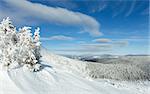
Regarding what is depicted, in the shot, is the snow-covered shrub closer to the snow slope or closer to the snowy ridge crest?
the snow slope

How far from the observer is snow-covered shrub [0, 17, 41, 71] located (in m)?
26.3

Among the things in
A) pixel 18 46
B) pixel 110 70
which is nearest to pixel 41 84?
pixel 18 46

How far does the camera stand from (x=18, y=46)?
91.6 ft

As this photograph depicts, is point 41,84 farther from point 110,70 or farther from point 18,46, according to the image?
point 110,70

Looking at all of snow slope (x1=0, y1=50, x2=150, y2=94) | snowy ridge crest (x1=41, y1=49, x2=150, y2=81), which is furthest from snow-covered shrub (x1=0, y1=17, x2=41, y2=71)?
snowy ridge crest (x1=41, y1=49, x2=150, y2=81)

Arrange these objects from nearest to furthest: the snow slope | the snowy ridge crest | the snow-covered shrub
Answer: the snow slope, the snow-covered shrub, the snowy ridge crest

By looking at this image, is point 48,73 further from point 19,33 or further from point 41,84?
point 19,33

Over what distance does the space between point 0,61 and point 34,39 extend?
15.4ft

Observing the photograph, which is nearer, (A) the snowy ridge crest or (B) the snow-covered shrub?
(B) the snow-covered shrub

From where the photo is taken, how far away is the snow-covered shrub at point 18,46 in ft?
86.2

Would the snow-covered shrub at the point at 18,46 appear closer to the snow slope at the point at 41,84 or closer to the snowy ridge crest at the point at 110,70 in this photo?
the snow slope at the point at 41,84

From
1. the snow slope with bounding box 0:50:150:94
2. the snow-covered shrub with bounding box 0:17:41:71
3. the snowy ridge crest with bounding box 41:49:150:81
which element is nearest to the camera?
the snow slope with bounding box 0:50:150:94

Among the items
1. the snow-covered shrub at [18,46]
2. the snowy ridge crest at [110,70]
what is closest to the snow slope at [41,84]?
the snow-covered shrub at [18,46]

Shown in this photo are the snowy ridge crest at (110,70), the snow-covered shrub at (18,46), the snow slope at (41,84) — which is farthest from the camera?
the snowy ridge crest at (110,70)
